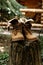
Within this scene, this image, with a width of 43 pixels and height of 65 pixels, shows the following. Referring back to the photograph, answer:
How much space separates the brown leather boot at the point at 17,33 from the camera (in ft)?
7.66

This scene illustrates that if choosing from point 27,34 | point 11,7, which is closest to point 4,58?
point 11,7

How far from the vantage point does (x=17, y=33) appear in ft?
7.76

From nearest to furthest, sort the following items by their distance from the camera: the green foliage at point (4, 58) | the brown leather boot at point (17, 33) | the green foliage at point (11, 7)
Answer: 1. the brown leather boot at point (17, 33)
2. the green foliage at point (4, 58)
3. the green foliage at point (11, 7)

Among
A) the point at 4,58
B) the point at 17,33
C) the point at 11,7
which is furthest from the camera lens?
A: the point at 11,7

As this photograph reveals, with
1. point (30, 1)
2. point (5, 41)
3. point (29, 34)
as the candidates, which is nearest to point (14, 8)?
point (5, 41)

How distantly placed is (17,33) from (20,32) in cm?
3

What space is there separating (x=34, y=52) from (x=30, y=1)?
12113 millimetres

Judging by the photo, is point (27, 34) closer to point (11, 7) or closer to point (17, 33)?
point (17, 33)

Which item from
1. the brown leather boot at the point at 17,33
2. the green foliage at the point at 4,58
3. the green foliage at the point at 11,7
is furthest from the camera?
the green foliage at the point at 11,7

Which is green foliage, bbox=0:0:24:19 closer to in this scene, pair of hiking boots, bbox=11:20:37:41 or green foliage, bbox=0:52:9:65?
green foliage, bbox=0:52:9:65

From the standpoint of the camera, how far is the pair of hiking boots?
2352mm

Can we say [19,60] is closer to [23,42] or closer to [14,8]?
[23,42]

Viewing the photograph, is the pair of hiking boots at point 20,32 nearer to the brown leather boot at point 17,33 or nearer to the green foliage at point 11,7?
the brown leather boot at point 17,33

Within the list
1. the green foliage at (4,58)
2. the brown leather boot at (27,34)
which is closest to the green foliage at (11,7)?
the green foliage at (4,58)
